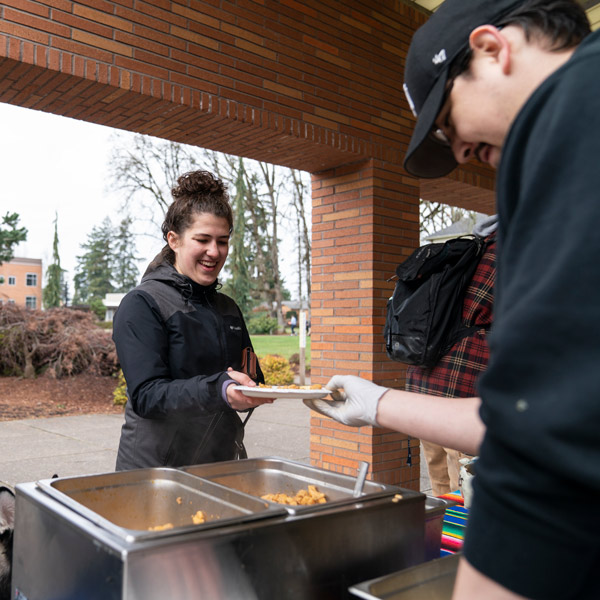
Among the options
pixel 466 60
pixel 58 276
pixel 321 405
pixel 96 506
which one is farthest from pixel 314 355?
pixel 58 276

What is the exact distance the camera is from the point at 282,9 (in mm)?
4875

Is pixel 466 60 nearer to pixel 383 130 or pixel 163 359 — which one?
pixel 163 359

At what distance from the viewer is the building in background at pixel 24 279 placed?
207 feet

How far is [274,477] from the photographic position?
74.1 inches

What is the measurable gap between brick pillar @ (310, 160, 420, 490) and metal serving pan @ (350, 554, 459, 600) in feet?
13.3

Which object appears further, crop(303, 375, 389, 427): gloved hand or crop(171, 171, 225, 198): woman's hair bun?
crop(171, 171, 225, 198): woman's hair bun

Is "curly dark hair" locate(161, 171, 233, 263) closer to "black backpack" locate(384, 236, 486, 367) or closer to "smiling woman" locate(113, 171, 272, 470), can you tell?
"smiling woman" locate(113, 171, 272, 470)

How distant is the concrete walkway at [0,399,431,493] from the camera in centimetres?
669

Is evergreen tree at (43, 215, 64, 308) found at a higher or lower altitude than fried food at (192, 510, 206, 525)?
higher

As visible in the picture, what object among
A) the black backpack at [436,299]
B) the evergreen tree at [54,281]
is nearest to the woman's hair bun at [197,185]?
the black backpack at [436,299]

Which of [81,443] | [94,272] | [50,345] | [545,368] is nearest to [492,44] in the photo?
[545,368]

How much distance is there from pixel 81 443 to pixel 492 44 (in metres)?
8.24

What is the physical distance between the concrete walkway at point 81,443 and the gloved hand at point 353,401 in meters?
4.13

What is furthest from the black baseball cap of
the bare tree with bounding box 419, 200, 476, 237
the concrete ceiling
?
the bare tree with bounding box 419, 200, 476, 237
